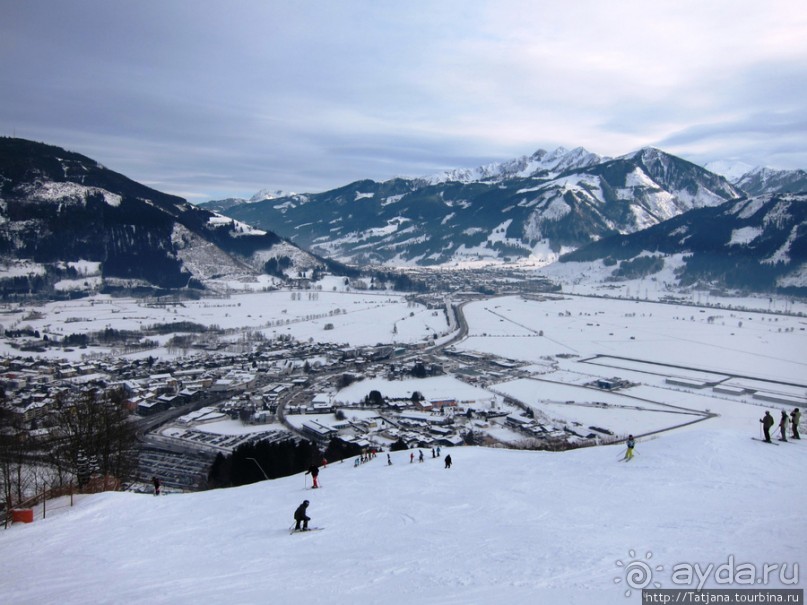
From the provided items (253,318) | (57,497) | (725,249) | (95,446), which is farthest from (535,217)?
(57,497)

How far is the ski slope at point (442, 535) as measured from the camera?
16.4 ft

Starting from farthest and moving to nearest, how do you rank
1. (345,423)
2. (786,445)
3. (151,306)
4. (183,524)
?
(151,306) → (345,423) → (786,445) → (183,524)

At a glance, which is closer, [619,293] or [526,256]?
[619,293]

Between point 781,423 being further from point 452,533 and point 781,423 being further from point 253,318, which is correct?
point 253,318

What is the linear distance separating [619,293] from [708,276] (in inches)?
793

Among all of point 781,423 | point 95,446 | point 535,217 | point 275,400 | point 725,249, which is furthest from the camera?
point 535,217

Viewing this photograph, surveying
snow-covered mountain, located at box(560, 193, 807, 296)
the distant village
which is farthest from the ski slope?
snow-covered mountain, located at box(560, 193, 807, 296)

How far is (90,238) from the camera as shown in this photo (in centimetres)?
7681

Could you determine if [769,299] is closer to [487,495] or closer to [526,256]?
[526,256]

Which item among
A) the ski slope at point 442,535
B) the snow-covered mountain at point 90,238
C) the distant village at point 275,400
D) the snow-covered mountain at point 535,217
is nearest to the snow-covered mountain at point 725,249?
the snow-covered mountain at point 535,217

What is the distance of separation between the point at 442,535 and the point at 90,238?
278 feet

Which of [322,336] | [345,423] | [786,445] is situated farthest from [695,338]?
[786,445]

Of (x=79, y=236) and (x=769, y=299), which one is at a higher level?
(x=79, y=236)

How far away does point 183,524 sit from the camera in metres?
7.72
